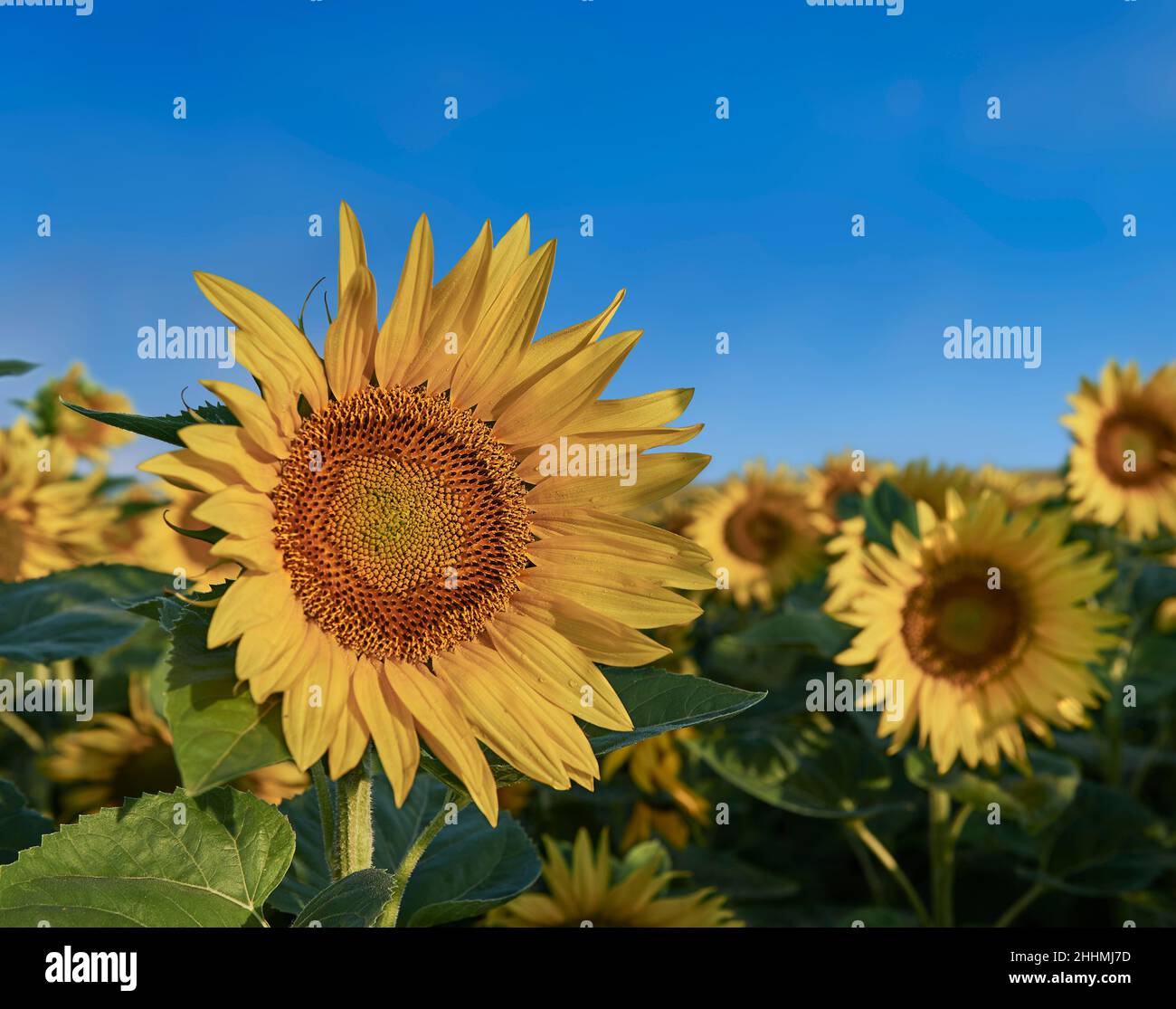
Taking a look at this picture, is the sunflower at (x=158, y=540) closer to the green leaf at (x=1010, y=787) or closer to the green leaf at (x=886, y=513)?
the green leaf at (x=886, y=513)

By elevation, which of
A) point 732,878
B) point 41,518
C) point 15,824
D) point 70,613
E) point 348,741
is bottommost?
point 732,878

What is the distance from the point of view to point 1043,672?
10.9 ft

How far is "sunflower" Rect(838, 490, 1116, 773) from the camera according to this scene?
10.4ft

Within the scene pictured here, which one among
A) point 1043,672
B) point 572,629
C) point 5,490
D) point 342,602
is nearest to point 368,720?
point 342,602

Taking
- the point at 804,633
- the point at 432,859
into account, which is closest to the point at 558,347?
the point at 432,859

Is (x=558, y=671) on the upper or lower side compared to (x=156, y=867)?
upper

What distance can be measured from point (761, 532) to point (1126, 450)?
254 centimetres

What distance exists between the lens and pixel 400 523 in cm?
145

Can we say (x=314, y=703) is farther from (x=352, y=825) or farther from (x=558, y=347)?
(x=558, y=347)

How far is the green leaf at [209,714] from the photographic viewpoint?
1031 millimetres

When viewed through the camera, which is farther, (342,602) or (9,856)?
(9,856)

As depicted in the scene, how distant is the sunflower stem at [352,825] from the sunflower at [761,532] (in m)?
5.50
